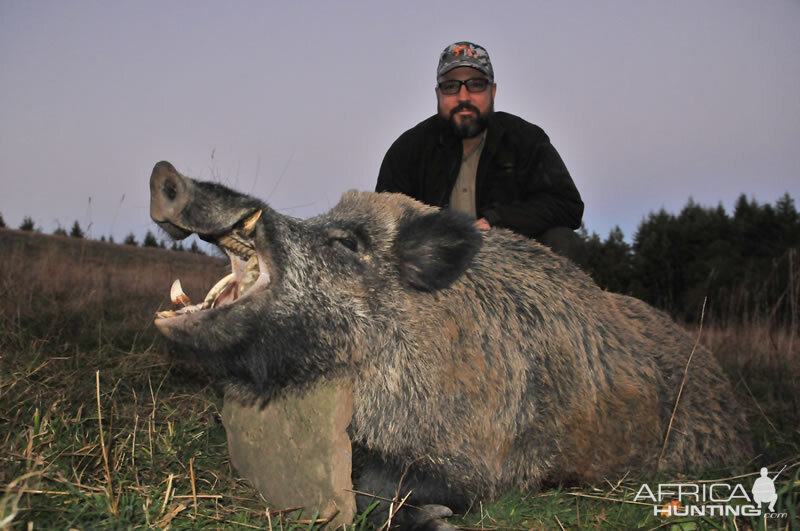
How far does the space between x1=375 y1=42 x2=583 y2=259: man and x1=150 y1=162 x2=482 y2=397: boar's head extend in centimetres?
210

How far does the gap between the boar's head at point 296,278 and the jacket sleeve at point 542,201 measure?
1450 millimetres

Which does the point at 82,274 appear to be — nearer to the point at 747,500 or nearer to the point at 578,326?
the point at 578,326

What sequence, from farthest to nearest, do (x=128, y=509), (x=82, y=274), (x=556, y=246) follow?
(x=82, y=274), (x=556, y=246), (x=128, y=509)

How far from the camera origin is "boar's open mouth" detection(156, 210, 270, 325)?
2484 millimetres

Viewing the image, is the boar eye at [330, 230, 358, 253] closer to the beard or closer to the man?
the man

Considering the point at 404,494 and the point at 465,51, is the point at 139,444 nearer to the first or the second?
the point at 404,494

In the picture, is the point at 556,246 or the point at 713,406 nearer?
the point at 713,406

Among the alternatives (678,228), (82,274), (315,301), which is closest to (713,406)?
(315,301)

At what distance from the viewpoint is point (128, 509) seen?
7.22 ft

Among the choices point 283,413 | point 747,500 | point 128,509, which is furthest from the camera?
point 283,413

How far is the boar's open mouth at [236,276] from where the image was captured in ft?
8.15

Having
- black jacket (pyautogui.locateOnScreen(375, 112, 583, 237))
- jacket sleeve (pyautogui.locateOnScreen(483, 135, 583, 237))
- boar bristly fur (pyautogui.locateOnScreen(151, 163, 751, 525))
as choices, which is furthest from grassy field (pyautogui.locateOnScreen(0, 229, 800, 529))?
black jacket (pyautogui.locateOnScreen(375, 112, 583, 237))

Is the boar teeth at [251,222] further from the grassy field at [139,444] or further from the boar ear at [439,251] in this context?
the grassy field at [139,444]

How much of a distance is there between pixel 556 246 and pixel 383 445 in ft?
7.97
